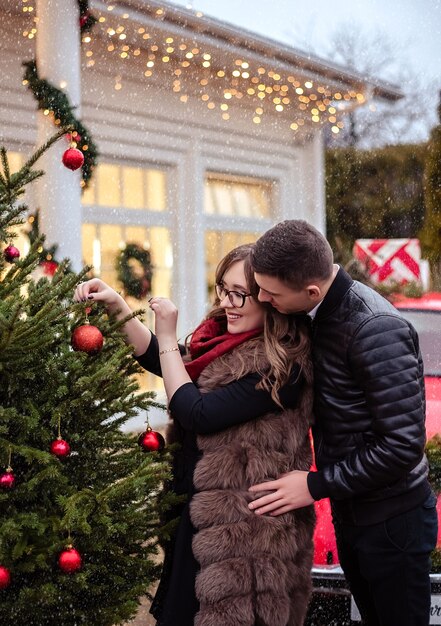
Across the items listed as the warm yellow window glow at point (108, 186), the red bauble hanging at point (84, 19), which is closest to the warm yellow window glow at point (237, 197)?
the warm yellow window glow at point (108, 186)

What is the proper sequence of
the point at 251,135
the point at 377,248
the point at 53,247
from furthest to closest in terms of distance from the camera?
the point at 251,135 < the point at 377,248 < the point at 53,247

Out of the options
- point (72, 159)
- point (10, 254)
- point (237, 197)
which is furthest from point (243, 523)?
point (237, 197)

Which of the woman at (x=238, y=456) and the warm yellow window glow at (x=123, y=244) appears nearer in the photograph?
the woman at (x=238, y=456)

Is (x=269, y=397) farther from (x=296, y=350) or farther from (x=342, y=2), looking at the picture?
(x=342, y=2)

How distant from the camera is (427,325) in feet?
14.3

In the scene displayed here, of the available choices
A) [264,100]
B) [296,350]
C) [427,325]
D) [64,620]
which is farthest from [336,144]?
[64,620]

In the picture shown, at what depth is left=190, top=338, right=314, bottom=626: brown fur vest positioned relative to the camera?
6.30ft

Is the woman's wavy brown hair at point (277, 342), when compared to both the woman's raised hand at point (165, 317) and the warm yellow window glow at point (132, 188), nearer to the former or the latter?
the woman's raised hand at point (165, 317)

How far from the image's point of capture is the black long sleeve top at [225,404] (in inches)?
76.2

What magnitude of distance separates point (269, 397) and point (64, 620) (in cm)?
79

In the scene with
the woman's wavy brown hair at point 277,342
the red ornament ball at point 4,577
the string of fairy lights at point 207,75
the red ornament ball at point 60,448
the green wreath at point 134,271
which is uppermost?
the string of fairy lights at point 207,75

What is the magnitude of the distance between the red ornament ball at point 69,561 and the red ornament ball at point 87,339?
483 mm

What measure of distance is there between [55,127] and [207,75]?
3233mm

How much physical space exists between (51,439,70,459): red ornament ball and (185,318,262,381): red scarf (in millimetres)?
506
